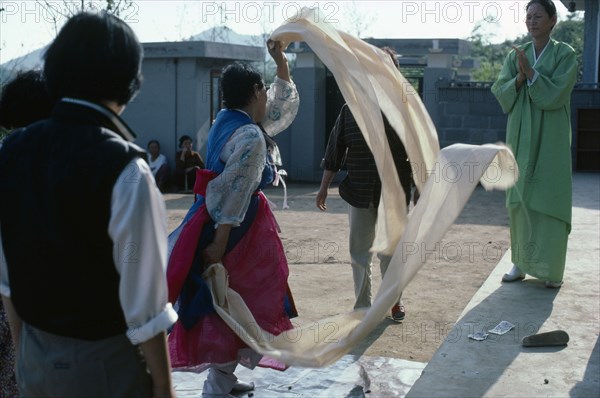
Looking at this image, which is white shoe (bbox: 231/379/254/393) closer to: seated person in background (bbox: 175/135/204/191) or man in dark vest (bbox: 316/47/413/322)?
man in dark vest (bbox: 316/47/413/322)

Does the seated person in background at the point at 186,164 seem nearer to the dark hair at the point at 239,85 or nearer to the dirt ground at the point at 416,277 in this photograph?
the dirt ground at the point at 416,277

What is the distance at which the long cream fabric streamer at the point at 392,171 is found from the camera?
2797mm

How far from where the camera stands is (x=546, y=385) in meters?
3.81

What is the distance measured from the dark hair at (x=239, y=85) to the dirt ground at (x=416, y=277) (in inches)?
56.5

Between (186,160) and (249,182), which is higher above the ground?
(249,182)

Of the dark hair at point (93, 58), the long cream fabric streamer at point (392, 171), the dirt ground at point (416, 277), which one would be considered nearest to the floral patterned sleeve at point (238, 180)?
the long cream fabric streamer at point (392, 171)

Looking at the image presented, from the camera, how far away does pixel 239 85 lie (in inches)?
150

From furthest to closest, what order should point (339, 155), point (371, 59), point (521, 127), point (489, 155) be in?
point (521, 127), point (339, 155), point (371, 59), point (489, 155)

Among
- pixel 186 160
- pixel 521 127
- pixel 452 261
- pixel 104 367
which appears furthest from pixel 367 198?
pixel 186 160

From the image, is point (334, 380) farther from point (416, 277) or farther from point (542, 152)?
point (416, 277)

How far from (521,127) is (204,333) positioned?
116 inches

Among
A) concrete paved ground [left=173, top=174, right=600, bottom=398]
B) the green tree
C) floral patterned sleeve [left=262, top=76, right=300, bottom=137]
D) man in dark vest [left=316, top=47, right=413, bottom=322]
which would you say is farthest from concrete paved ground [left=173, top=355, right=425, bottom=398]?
the green tree

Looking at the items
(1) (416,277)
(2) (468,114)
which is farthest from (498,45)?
(1) (416,277)

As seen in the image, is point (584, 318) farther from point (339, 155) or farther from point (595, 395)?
A: point (339, 155)
